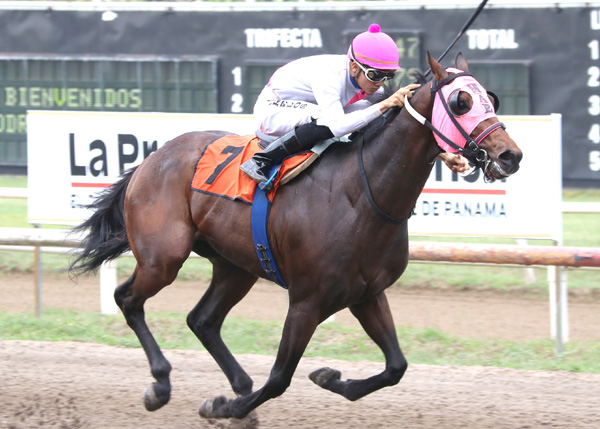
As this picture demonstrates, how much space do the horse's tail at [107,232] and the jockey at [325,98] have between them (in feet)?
3.70

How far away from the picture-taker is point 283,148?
14.5 feet

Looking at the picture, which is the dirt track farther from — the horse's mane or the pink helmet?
the pink helmet

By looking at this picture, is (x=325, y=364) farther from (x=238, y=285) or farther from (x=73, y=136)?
(x=73, y=136)

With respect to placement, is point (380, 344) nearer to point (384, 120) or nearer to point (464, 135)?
point (384, 120)

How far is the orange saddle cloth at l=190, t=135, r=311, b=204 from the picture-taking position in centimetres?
455

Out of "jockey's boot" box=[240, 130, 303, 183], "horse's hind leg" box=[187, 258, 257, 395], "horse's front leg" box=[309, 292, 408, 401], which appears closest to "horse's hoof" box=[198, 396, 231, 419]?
"horse's hind leg" box=[187, 258, 257, 395]

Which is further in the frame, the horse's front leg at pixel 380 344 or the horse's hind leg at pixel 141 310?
the horse's hind leg at pixel 141 310

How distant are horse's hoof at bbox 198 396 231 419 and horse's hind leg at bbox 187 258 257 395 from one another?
0.36 meters

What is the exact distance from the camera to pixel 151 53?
38.7ft

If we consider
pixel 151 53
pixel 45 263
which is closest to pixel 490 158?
pixel 45 263

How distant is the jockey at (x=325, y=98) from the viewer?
13.8ft

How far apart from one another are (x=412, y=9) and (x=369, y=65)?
7.19m

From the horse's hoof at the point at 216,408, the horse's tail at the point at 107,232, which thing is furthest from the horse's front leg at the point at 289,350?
the horse's tail at the point at 107,232

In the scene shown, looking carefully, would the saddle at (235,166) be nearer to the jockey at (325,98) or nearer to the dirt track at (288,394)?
the jockey at (325,98)
